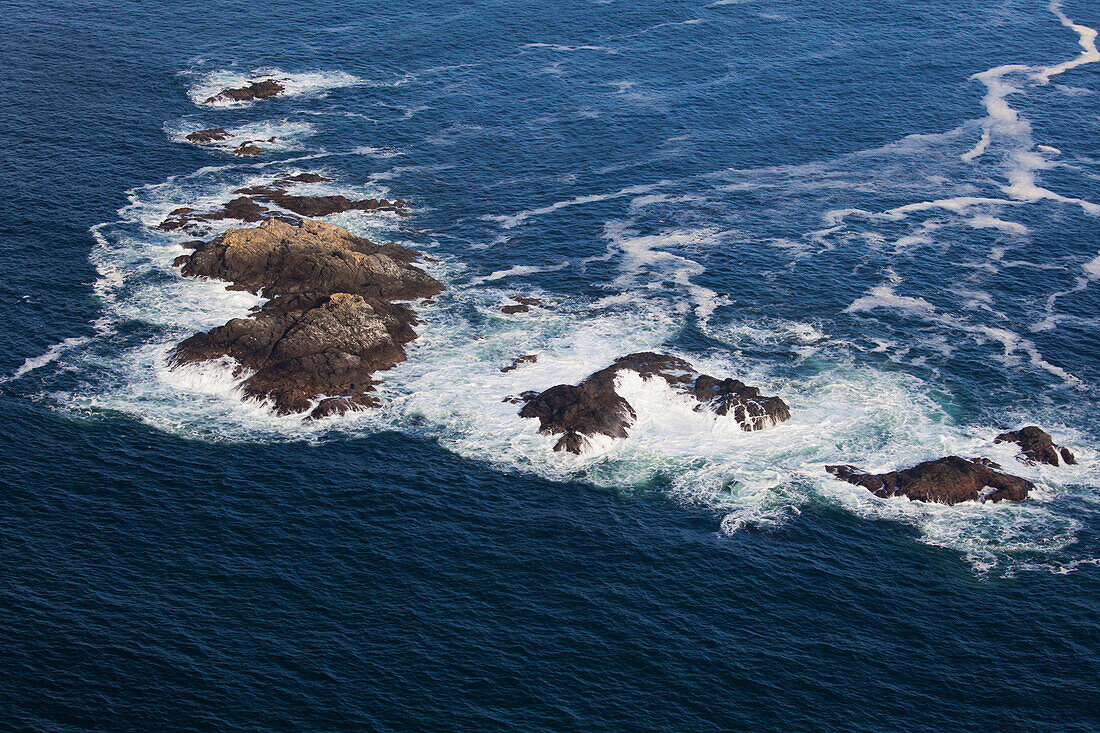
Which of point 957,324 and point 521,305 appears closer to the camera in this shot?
point 957,324

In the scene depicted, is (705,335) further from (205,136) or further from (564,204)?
(205,136)

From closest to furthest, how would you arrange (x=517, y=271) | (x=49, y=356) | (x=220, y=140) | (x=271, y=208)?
1. (x=49, y=356)
2. (x=517, y=271)
3. (x=271, y=208)
4. (x=220, y=140)

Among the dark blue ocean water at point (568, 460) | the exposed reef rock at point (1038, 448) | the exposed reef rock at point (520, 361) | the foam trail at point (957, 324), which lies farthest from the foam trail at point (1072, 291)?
the exposed reef rock at point (520, 361)

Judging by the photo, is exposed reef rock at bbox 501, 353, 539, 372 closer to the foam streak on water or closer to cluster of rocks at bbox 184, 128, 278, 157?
the foam streak on water

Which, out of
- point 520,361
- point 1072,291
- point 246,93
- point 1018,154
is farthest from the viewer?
point 246,93

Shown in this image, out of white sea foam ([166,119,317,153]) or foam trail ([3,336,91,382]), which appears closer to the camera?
foam trail ([3,336,91,382])

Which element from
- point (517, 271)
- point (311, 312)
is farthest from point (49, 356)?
point (517, 271)

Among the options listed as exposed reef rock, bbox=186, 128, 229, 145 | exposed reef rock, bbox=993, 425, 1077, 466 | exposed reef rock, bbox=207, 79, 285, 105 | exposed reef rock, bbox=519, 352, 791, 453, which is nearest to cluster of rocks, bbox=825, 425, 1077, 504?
exposed reef rock, bbox=993, 425, 1077, 466
